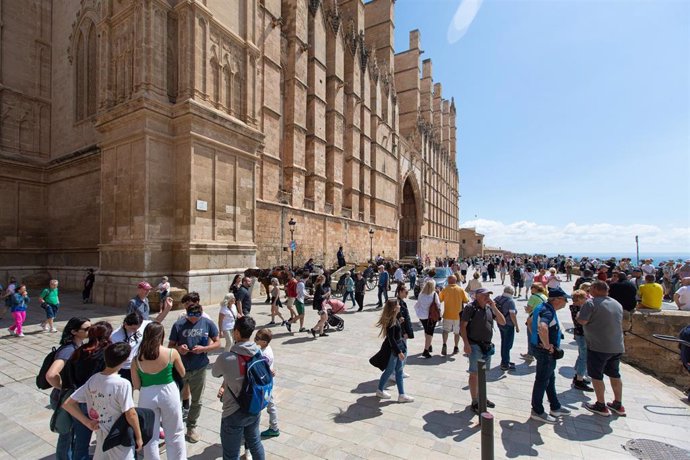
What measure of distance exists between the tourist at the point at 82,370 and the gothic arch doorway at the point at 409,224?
42875 mm

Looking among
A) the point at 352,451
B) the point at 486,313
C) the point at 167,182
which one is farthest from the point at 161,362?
the point at 167,182

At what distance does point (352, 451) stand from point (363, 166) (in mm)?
29054

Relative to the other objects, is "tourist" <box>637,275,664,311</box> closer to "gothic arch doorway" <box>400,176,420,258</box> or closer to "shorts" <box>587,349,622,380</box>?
"shorts" <box>587,349,622,380</box>

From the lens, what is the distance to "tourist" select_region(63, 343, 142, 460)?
2.40 m

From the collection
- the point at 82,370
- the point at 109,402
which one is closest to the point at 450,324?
the point at 109,402

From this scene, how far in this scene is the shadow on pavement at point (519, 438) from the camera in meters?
3.49

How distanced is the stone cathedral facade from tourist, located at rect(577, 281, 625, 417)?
35.1ft

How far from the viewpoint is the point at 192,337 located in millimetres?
3711

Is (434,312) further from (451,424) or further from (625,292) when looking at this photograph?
(625,292)

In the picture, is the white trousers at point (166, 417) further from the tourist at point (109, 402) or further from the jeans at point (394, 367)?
the jeans at point (394, 367)

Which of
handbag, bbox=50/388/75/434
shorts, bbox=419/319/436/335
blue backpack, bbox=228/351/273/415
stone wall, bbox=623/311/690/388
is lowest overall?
stone wall, bbox=623/311/690/388

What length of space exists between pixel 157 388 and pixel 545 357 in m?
4.32

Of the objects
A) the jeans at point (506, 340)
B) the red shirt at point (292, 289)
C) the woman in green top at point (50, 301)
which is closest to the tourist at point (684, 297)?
the jeans at point (506, 340)

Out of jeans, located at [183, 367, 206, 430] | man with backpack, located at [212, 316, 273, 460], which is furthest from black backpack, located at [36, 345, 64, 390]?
man with backpack, located at [212, 316, 273, 460]
